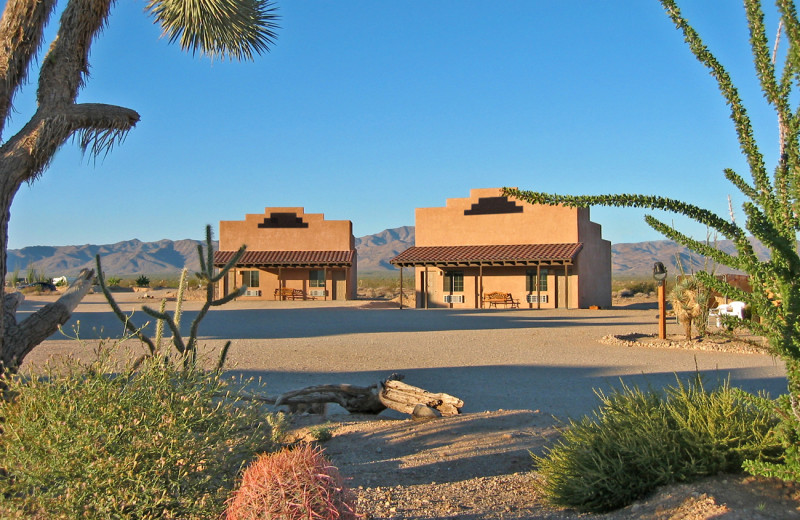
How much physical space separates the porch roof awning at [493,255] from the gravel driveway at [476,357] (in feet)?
17.5

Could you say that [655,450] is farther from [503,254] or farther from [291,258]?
[291,258]

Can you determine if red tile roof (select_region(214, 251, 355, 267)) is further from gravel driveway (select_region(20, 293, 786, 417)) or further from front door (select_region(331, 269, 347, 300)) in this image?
gravel driveway (select_region(20, 293, 786, 417))

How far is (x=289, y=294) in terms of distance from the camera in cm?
3847

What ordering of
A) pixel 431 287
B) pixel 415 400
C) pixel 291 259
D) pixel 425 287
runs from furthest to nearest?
pixel 291 259, pixel 431 287, pixel 425 287, pixel 415 400

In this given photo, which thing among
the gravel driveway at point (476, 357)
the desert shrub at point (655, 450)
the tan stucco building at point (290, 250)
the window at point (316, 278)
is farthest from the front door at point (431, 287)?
the desert shrub at point (655, 450)

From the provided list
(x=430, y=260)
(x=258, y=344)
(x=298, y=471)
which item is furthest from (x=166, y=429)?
(x=430, y=260)

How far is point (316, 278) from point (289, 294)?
1726 mm

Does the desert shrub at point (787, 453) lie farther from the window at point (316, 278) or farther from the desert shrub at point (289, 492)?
the window at point (316, 278)

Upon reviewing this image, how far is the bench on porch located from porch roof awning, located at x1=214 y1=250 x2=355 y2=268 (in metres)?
8.48

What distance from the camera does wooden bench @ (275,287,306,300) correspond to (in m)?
38.4

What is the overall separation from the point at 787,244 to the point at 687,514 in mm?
1629

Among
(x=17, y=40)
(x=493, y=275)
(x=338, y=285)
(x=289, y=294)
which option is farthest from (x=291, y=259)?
(x=17, y=40)

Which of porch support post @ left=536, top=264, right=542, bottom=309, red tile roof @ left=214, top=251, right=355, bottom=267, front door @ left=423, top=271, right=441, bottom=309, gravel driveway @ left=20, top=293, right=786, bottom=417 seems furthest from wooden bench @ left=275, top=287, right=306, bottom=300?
gravel driveway @ left=20, top=293, right=786, bottom=417

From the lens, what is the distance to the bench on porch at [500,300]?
3203 centimetres
